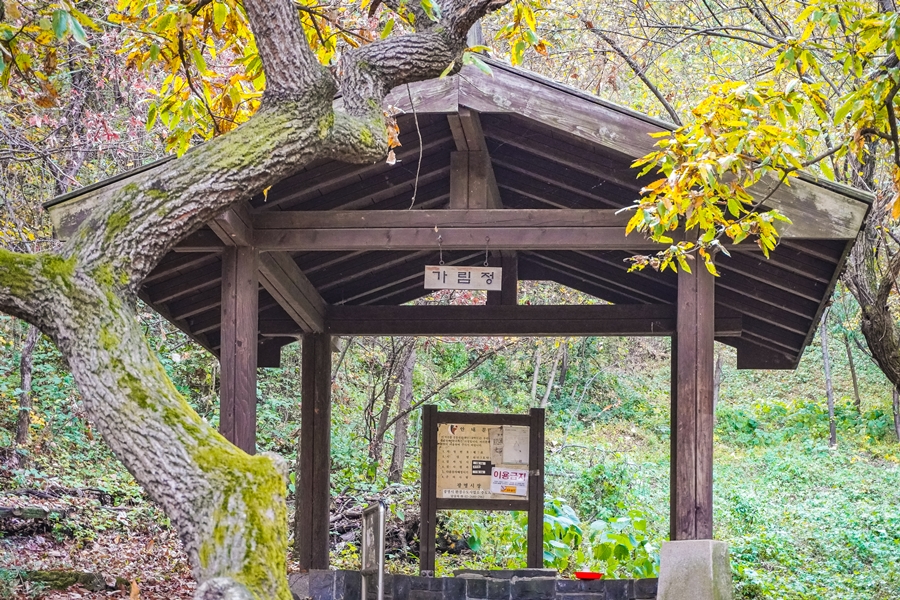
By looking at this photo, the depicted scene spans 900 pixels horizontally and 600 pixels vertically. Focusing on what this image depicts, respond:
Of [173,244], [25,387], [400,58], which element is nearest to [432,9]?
[400,58]

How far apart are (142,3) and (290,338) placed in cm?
496

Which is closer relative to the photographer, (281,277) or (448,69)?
(448,69)

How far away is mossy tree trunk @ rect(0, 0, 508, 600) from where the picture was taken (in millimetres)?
3396

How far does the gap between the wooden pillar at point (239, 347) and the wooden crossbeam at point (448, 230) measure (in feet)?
0.69

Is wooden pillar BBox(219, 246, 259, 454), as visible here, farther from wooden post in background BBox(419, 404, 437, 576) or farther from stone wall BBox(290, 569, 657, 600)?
wooden post in background BBox(419, 404, 437, 576)

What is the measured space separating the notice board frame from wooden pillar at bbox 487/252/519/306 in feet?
3.36

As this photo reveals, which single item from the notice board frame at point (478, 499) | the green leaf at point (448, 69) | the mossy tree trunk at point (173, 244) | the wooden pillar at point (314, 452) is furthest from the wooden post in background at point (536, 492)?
the mossy tree trunk at point (173, 244)

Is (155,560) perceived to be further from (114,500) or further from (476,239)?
(476,239)

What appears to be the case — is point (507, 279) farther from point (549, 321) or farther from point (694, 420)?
point (694, 420)

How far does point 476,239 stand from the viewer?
6.39 meters

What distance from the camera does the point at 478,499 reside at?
28.3 ft

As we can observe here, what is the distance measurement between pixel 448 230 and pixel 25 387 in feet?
23.3

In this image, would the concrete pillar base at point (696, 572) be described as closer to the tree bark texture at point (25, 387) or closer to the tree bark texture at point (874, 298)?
the tree bark texture at point (874, 298)

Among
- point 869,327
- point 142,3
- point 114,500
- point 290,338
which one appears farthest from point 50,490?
point 869,327
